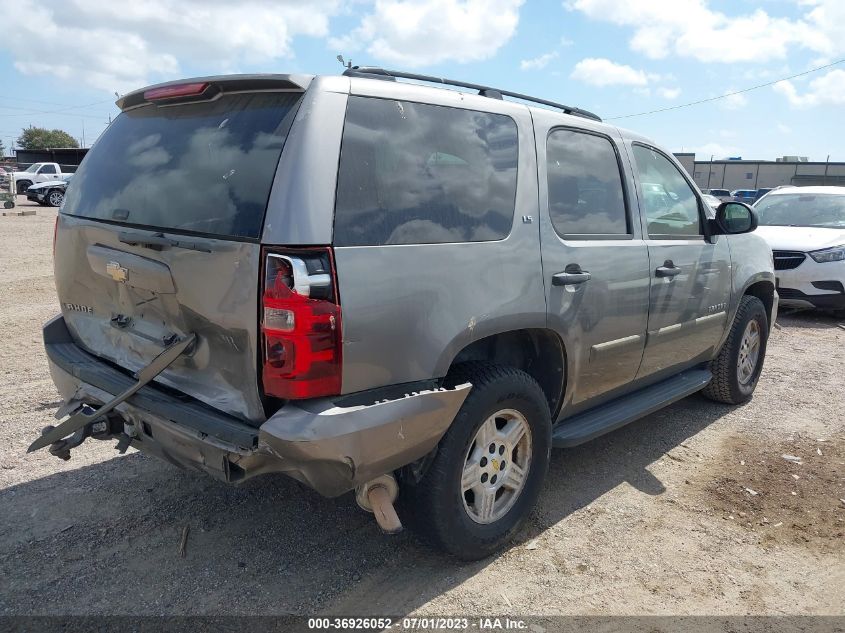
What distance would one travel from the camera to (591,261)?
3.42 meters

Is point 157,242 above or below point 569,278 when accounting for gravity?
above

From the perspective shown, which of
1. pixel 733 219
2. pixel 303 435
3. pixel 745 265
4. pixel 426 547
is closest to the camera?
pixel 303 435

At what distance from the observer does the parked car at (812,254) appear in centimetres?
865

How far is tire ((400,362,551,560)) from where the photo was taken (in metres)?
2.80

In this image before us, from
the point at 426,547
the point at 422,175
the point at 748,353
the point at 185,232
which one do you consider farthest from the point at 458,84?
the point at 748,353

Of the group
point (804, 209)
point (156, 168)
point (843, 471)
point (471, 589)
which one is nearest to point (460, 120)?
point (156, 168)

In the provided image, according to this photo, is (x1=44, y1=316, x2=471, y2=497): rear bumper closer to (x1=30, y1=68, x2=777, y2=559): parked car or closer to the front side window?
(x1=30, y1=68, x2=777, y2=559): parked car

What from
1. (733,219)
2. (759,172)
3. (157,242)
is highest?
(759,172)

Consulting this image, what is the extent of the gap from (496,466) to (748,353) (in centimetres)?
332

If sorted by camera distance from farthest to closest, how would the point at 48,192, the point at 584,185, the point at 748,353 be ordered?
the point at 48,192 → the point at 748,353 → the point at 584,185

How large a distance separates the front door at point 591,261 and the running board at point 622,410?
119mm

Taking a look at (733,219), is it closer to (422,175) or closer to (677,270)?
(677,270)

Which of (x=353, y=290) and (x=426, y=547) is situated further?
(x=426, y=547)

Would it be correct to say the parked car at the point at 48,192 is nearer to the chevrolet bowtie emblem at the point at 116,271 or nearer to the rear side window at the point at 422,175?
the chevrolet bowtie emblem at the point at 116,271
